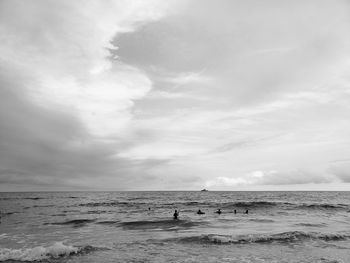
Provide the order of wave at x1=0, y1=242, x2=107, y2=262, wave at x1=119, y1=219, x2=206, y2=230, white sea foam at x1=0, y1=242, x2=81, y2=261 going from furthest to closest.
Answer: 1. wave at x1=119, y1=219, x2=206, y2=230
2. white sea foam at x1=0, y1=242, x2=81, y2=261
3. wave at x1=0, y1=242, x2=107, y2=262

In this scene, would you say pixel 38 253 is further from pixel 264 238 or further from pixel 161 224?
pixel 161 224

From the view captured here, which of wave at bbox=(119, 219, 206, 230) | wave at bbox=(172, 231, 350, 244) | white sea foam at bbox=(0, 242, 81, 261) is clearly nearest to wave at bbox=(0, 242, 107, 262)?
white sea foam at bbox=(0, 242, 81, 261)

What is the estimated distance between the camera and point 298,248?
21.5 meters

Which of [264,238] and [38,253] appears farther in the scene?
[264,238]

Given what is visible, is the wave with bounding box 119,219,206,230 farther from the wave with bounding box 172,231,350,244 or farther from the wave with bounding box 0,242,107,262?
the wave with bounding box 0,242,107,262

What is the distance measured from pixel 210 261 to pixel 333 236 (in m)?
13.3

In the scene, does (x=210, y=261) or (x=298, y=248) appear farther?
(x=298, y=248)

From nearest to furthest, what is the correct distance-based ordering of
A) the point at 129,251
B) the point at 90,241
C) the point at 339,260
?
the point at 339,260
the point at 129,251
the point at 90,241

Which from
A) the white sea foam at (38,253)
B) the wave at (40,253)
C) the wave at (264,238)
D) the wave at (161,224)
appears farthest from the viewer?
the wave at (161,224)

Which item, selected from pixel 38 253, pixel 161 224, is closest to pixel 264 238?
pixel 161 224

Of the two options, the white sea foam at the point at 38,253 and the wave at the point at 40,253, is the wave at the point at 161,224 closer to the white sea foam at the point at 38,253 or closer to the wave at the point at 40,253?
the wave at the point at 40,253

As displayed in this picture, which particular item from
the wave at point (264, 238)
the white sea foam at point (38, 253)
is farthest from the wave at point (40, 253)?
the wave at point (264, 238)

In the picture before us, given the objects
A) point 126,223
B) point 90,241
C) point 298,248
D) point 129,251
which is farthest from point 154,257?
point 126,223

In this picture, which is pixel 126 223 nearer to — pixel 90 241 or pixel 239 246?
pixel 90 241
